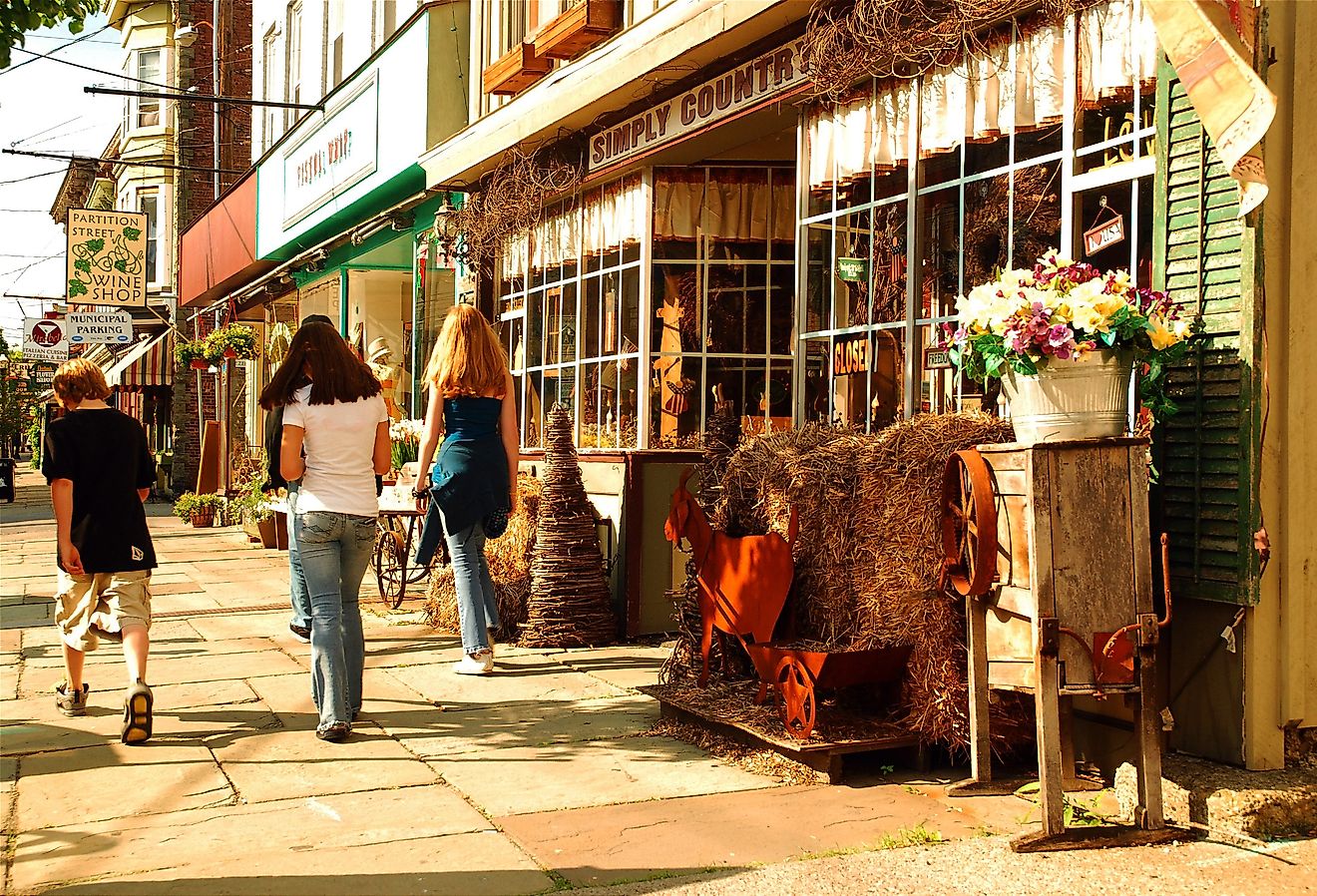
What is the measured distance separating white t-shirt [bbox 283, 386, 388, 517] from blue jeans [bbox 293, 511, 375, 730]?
7cm

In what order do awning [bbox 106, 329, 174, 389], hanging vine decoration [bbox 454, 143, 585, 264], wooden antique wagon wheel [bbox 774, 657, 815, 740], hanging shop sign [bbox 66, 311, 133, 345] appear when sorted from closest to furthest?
wooden antique wagon wheel [bbox 774, 657, 815, 740] → hanging vine decoration [bbox 454, 143, 585, 264] → hanging shop sign [bbox 66, 311, 133, 345] → awning [bbox 106, 329, 174, 389]

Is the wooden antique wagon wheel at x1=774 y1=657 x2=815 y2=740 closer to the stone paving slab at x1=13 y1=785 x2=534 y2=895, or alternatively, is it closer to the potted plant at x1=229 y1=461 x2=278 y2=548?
the stone paving slab at x1=13 y1=785 x2=534 y2=895

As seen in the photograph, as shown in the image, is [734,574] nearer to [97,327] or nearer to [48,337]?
[48,337]

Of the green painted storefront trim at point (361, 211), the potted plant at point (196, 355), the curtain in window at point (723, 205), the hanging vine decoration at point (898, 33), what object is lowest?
the potted plant at point (196, 355)

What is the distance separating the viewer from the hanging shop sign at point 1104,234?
5.25 meters

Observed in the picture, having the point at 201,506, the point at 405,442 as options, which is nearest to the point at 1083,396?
the point at 405,442

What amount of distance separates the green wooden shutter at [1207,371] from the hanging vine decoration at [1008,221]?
0.74 m

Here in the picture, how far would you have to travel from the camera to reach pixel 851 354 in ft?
23.0

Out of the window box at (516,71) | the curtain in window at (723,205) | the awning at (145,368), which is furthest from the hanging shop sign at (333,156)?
the awning at (145,368)

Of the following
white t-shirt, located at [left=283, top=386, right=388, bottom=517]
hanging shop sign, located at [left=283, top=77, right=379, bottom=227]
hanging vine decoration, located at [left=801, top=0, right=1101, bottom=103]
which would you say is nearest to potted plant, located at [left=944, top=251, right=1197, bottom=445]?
hanging vine decoration, located at [left=801, top=0, right=1101, bottom=103]

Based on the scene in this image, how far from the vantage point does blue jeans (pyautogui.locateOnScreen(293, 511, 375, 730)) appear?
19.6 ft

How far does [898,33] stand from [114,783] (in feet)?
15.4

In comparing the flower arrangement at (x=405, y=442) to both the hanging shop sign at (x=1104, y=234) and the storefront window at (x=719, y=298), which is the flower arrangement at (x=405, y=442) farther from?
the hanging shop sign at (x=1104, y=234)

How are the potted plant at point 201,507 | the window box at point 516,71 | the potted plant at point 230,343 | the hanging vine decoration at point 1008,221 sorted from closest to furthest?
the hanging vine decoration at point 1008,221 < the window box at point 516,71 < the potted plant at point 201,507 < the potted plant at point 230,343
